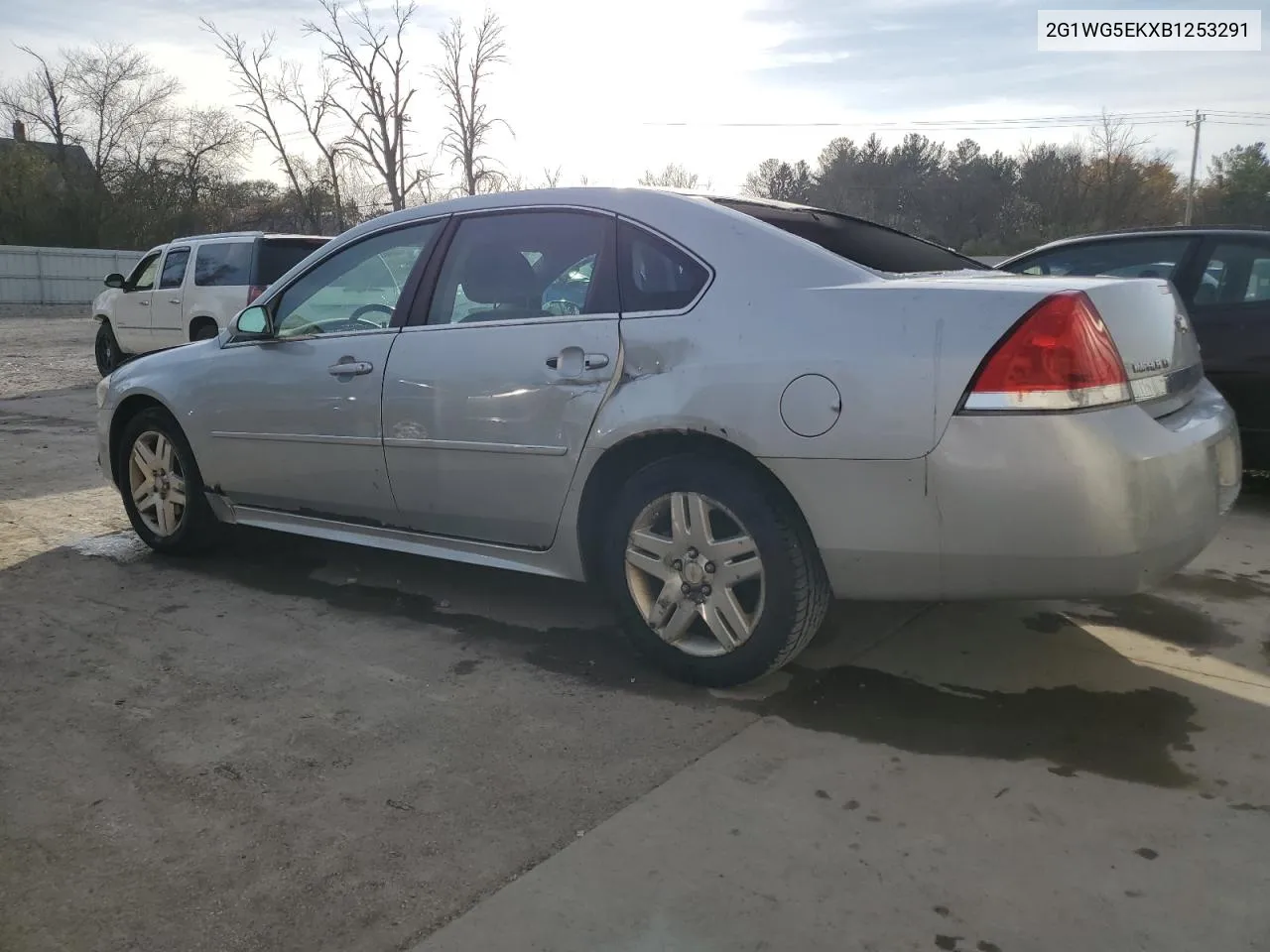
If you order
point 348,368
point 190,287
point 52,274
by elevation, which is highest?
point 52,274

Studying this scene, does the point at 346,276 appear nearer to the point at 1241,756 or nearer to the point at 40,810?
the point at 40,810

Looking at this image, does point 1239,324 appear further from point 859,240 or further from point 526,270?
point 526,270

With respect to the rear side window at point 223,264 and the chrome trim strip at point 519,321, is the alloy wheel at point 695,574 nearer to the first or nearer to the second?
the chrome trim strip at point 519,321

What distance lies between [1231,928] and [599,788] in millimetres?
1421

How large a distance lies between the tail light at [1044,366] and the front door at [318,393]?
225 cm

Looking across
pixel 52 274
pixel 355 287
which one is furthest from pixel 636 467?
pixel 52 274

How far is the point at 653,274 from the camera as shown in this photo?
131 inches

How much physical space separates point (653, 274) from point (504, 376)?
2.06 ft

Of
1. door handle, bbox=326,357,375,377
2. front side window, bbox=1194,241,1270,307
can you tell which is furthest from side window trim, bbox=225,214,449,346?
front side window, bbox=1194,241,1270,307

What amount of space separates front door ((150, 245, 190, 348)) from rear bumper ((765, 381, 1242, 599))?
36.8ft

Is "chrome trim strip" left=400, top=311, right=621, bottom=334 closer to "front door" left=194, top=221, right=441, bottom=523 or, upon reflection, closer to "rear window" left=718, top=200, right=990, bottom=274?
"front door" left=194, top=221, right=441, bottom=523

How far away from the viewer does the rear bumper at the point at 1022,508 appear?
263cm

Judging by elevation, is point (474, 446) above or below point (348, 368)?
below

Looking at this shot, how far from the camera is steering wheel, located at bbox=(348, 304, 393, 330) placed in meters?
4.03
